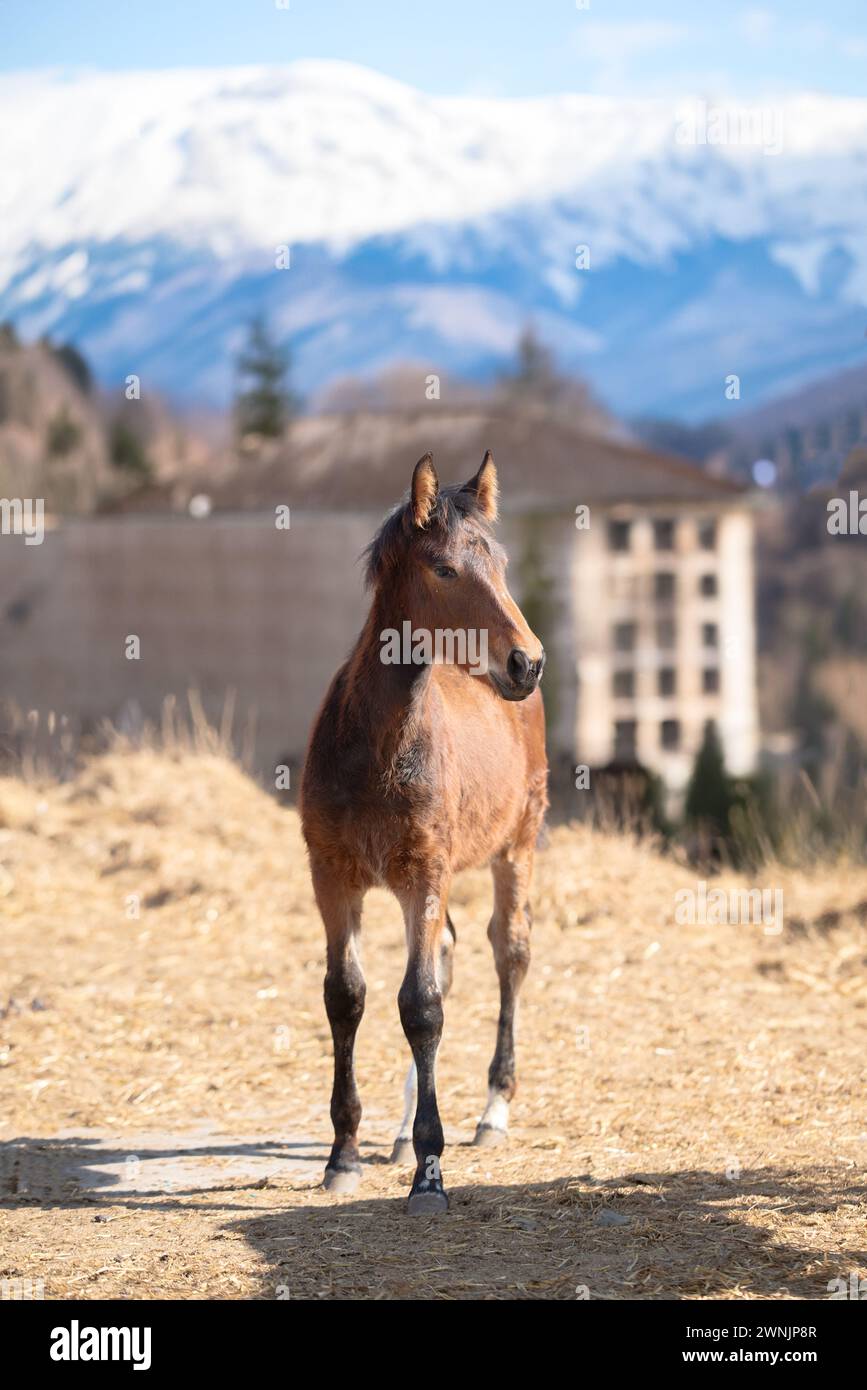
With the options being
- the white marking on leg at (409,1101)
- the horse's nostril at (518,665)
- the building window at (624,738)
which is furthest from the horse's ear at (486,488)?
the building window at (624,738)

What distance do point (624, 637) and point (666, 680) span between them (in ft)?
4.37

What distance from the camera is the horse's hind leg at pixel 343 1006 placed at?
18.3ft

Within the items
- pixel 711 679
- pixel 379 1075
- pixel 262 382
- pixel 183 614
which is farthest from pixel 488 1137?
pixel 262 382

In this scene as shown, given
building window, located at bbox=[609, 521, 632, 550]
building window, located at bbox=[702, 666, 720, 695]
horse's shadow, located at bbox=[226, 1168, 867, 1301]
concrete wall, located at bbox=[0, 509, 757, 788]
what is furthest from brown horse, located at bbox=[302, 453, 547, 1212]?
building window, located at bbox=[702, 666, 720, 695]

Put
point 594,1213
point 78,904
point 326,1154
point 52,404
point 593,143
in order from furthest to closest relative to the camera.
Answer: point 593,143 < point 52,404 < point 78,904 < point 326,1154 < point 594,1213

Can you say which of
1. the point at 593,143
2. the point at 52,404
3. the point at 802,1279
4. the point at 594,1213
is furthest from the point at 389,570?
the point at 593,143

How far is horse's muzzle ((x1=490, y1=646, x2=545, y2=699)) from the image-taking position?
16.1 ft

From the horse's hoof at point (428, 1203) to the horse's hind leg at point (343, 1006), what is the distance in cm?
42

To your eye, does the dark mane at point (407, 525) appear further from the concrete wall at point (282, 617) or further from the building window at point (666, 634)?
the building window at point (666, 634)

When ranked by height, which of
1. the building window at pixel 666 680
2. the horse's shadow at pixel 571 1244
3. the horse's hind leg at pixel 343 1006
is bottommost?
the horse's shadow at pixel 571 1244

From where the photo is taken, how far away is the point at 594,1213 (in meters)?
5.14
